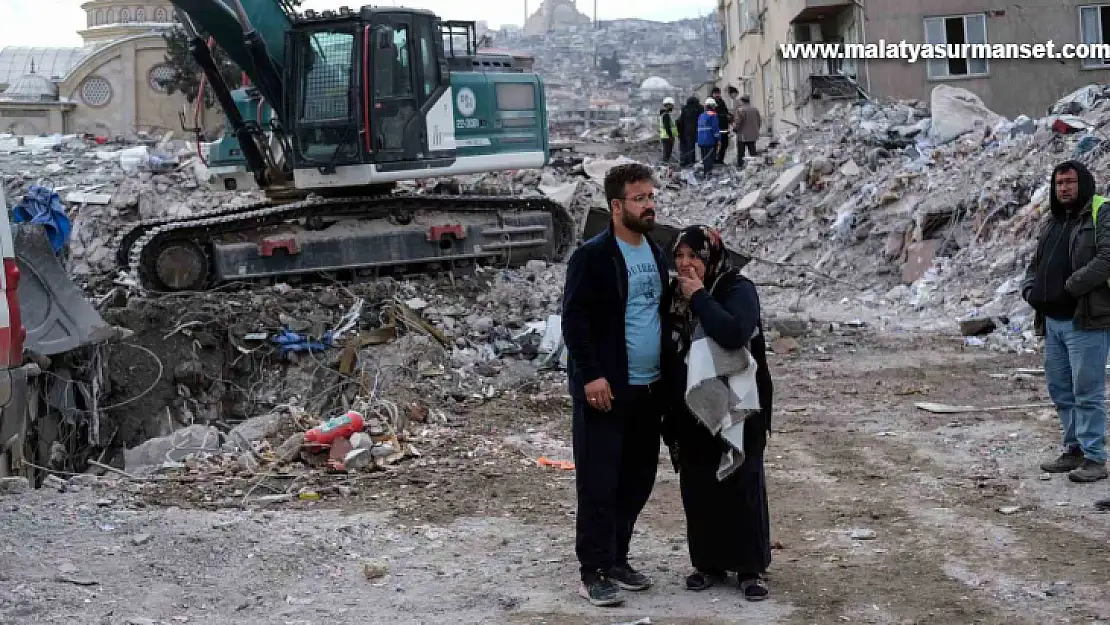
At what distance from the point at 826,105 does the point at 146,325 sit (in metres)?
19.3

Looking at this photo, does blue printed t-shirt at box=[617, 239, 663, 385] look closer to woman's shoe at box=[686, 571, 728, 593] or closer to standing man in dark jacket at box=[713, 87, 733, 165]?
woman's shoe at box=[686, 571, 728, 593]

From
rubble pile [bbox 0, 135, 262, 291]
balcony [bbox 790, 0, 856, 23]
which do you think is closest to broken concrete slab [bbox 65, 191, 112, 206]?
rubble pile [bbox 0, 135, 262, 291]

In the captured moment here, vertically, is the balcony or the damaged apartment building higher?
the balcony

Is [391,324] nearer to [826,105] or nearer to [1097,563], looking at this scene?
[1097,563]

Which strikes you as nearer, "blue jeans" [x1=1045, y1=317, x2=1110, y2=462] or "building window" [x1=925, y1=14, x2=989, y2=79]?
"blue jeans" [x1=1045, y1=317, x2=1110, y2=462]

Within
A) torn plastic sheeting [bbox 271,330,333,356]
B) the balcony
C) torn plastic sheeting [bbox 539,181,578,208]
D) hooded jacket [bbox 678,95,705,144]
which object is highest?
the balcony

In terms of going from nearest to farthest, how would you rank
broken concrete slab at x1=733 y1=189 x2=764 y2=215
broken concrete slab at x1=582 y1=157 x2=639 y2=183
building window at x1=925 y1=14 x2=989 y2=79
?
broken concrete slab at x1=733 y1=189 x2=764 y2=215 < broken concrete slab at x1=582 y1=157 x2=639 y2=183 < building window at x1=925 y1=14 x2=989 y2=79

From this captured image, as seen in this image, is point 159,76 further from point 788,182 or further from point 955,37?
point 788,182

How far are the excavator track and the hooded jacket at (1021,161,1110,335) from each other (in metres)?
9.36

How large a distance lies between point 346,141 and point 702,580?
9.70 m

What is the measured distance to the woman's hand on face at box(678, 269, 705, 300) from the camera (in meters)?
5.30

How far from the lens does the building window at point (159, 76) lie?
168ft

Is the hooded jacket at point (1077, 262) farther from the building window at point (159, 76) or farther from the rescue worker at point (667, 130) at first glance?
the building window at point (159, 76)

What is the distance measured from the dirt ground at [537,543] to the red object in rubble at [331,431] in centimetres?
52
